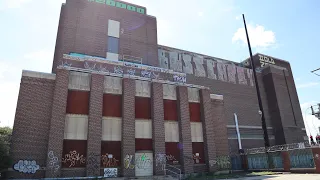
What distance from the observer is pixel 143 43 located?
42.6 meters

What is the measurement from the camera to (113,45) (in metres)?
40.0

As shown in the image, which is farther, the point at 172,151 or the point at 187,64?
the point at 187,64

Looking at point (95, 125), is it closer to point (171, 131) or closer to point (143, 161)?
point (143, 161)

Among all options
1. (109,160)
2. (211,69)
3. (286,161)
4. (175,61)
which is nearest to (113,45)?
(175,61)

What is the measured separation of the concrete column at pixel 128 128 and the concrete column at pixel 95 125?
2500 millimetres

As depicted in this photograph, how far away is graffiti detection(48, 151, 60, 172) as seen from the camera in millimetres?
21047

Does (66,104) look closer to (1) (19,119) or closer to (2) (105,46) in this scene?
(1) (19,119)

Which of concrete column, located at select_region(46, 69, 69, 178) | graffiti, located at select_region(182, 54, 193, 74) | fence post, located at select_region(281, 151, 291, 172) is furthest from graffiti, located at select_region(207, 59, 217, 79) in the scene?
concrete column, located at select_region(46, 69, 69, 178)

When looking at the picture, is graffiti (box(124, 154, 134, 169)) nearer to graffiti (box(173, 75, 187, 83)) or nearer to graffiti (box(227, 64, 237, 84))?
graffiti (box(173, 75, 187, 83))

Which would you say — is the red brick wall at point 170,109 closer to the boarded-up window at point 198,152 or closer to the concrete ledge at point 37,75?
the boarded-up window at point 198,152

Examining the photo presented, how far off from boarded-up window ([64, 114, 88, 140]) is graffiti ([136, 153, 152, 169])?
20.0 feet

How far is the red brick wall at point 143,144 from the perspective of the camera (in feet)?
83.6

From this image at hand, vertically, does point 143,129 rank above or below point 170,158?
above

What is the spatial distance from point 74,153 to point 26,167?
4165mm
